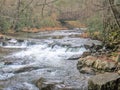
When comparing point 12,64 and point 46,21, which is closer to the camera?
point 12,64

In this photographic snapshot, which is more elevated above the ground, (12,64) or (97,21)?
(97,21)

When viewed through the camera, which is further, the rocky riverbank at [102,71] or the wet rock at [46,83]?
the wet rock at [46,83]

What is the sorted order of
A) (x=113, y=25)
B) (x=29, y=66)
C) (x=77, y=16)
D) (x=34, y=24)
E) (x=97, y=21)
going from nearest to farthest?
(x=29, y=66), (x=113, y=25), (x=97, y=21), (x=34, y=24), (x=77, y=16)

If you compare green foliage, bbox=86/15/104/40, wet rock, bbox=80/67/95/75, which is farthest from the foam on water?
wet rock, bbox=80/67/95/75

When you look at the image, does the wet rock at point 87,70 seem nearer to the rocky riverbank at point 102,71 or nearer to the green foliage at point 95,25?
the rocky riverbank at point 102,71

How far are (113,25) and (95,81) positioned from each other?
10125 mm

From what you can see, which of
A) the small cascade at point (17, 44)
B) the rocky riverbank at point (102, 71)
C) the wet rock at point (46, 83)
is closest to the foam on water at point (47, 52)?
the small cascade at point (17, 44)

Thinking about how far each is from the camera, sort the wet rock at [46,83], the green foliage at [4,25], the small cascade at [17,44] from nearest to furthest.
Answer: the wet rock at [46,83] < the small cascade at [17,44] < the green foliage at [4,25]

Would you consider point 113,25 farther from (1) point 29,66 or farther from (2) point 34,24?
(2) point 34,24

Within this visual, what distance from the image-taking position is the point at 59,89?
350 inches

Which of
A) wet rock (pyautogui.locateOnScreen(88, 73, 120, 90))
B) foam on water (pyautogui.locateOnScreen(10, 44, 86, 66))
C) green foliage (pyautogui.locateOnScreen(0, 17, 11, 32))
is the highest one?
wet rock (pyautogui.locateOnScreen(88, 73, 120, 90))

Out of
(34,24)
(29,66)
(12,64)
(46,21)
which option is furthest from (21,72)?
(46,21)

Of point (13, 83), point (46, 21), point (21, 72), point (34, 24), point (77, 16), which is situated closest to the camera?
point (13, 83)

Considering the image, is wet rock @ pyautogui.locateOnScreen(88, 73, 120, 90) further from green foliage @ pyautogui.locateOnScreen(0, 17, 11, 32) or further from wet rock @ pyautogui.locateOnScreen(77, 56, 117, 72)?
green foliage @ pyautogui.locateOnScreen(0, 17, 11, 32)
